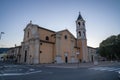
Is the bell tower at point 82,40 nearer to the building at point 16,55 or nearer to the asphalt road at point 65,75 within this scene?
the building at point 16,55

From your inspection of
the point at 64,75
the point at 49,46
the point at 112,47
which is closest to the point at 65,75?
the point at 64,75

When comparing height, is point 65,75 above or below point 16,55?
below

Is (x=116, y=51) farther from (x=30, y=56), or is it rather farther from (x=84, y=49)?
(x=30, y=56)

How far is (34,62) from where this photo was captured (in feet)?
95.8

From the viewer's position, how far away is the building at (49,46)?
30.7m

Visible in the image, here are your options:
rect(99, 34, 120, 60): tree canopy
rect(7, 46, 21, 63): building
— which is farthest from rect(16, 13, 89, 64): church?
rect(99, 34, 120, 60): tree canopy

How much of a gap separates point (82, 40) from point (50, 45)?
14704mm

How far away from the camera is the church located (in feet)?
101

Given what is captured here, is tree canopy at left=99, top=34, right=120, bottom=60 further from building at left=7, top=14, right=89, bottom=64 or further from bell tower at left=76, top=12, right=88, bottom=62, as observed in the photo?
building at left=7, top=14, right=89, bottom=64

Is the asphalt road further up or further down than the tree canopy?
further down

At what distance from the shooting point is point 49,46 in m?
33.4

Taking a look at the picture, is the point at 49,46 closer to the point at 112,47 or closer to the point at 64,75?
the point at 64,75

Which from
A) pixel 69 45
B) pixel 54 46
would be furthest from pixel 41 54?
pixel 69 45

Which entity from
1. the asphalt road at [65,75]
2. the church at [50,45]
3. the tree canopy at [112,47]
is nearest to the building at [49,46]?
the church at [50,45]
